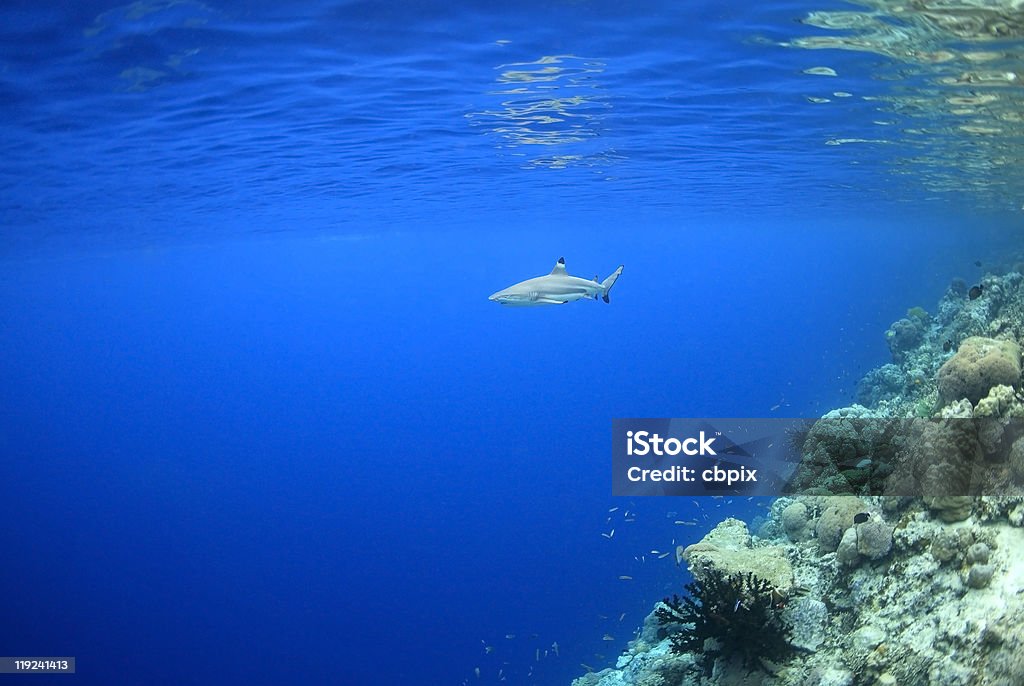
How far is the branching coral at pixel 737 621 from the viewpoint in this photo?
6594 millimetres

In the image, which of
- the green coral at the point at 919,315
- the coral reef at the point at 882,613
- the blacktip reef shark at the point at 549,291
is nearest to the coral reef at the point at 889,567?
the coral reef at the point at 882,613

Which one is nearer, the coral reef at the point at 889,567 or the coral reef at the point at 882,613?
the coral reef at the point at 882,613

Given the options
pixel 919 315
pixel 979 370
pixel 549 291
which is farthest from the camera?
pixel 919 315

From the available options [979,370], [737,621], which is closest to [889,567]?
[737,621]

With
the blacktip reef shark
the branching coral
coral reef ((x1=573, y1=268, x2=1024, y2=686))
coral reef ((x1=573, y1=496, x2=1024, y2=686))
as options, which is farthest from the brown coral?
the blacktip reef shark

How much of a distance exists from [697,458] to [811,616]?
220 centimetres

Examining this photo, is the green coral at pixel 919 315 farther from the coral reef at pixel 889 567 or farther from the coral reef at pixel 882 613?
the coral reef at pixel 882 613

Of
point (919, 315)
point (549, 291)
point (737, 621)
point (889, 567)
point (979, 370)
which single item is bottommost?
point (919, 315)

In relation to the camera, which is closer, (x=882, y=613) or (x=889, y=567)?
(x=882, y=613)

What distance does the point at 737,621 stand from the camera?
6656 mm

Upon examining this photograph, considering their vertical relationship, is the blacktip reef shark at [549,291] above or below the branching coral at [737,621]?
above

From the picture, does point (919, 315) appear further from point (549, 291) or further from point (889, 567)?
point (889, 567)

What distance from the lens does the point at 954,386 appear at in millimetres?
8312

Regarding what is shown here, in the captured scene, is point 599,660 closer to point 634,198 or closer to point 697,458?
point 697,458
